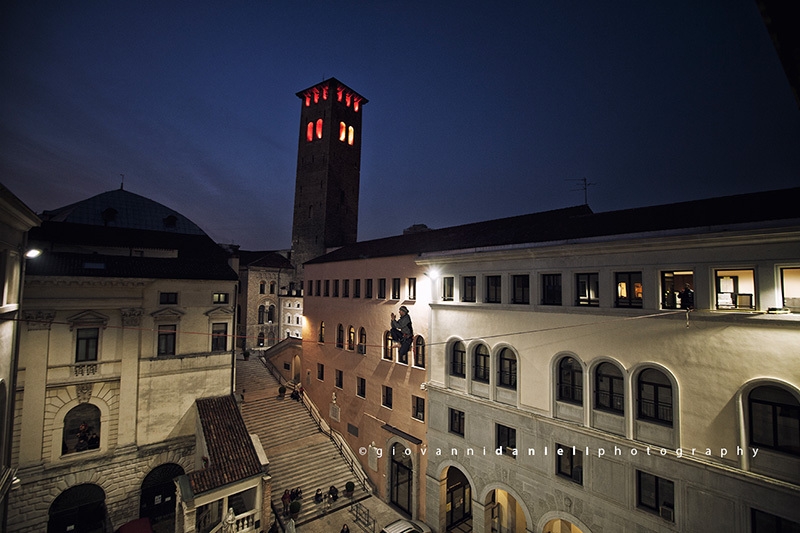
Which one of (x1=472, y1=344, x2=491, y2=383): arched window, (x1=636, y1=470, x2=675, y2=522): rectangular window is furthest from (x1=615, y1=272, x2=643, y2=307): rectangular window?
(x1=472, y1=344, x2=491, y2=383): arched window

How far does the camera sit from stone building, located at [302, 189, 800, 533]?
1124cm

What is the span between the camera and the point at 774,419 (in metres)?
11.1

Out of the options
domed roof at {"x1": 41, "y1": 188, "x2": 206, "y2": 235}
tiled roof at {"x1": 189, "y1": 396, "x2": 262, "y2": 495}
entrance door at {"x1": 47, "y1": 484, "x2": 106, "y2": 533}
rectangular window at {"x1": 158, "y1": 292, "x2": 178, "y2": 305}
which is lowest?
entrance door at {"x1": 47, "y1": 484, "x2": 106, "y2": 533}

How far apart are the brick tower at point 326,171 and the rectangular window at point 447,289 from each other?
28272 millimetres

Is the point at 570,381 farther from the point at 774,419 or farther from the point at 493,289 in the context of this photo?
the point at 774,419

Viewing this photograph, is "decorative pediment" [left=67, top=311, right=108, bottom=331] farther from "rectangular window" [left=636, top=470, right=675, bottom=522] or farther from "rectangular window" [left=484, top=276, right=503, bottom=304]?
"rectangular window" [left=636, top=470, right=675, bottom=522]

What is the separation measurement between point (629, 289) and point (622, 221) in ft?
13.2

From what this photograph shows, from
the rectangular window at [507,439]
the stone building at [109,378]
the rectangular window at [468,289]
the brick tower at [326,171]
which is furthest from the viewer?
the brick tower at [326,171]

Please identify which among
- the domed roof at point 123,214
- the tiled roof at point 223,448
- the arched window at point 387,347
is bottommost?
the tiled roof at point 223,448

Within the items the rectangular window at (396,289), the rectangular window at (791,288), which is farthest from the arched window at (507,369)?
the rectangular window at (791,288)

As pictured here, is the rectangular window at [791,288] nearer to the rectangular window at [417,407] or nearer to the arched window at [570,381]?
the arched window at [570,381]

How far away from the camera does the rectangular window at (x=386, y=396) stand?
24.3 m

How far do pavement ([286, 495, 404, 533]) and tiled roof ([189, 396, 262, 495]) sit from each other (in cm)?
425

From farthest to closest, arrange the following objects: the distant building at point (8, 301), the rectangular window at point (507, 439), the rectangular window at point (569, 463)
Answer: the rectangular window at point (507, 439)
the rectangular window at point (569, 463)
the distant building at point (8, 301)
